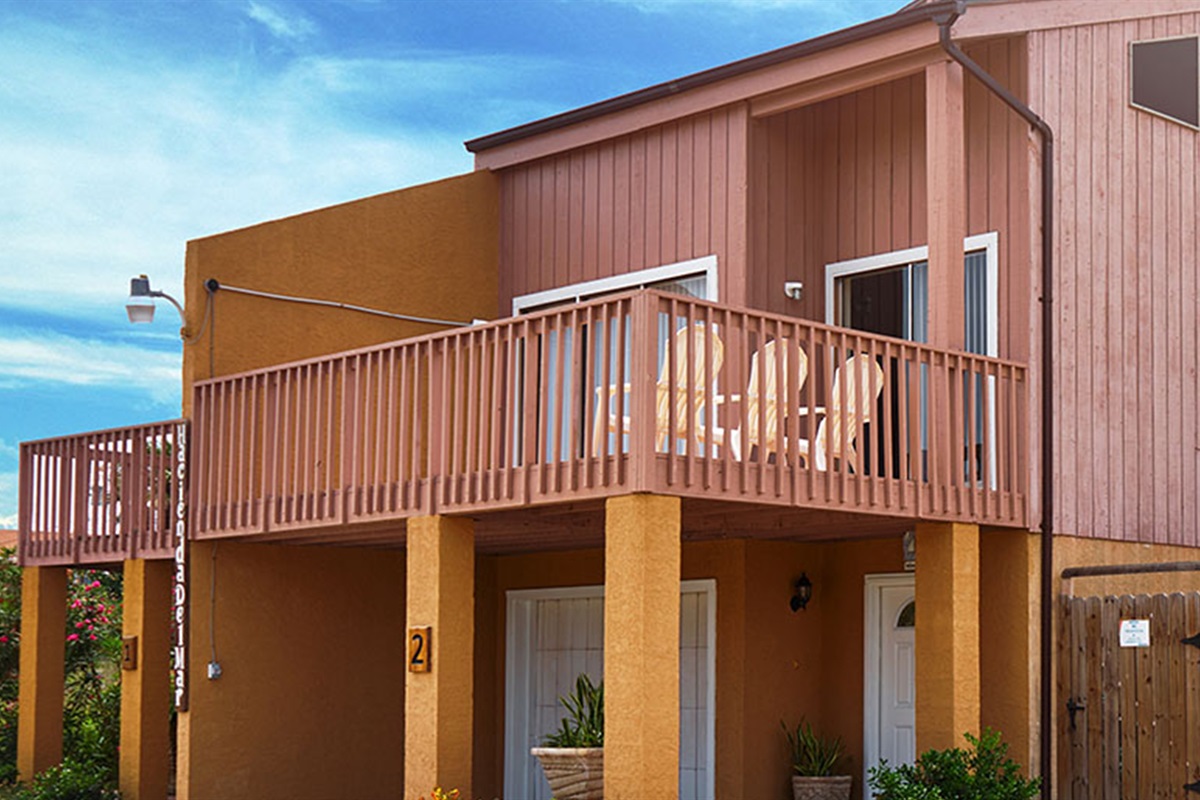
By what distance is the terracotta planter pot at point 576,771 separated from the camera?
11859 millimetres

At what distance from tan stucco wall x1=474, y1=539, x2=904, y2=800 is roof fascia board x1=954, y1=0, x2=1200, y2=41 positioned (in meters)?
4.07

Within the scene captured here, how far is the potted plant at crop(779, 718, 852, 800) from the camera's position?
541 inches

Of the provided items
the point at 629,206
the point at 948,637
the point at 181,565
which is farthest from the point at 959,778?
the point at 181,565

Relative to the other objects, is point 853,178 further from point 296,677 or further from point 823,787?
point 296,677

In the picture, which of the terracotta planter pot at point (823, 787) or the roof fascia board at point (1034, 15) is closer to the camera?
the roof fascia board at point (1034, 15)

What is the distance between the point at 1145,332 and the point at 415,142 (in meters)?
55.4

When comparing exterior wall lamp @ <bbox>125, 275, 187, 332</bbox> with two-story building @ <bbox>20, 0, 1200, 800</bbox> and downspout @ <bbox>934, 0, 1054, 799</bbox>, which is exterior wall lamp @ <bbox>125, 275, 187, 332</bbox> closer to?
two-story building @ <bbox>20, 0, 1200, 800</bbox>

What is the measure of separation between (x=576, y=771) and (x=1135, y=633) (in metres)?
4.05

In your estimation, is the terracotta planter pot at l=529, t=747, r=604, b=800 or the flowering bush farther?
the flowering bush

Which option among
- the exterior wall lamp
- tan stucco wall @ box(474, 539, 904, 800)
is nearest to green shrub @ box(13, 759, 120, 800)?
the exterior wall lamp

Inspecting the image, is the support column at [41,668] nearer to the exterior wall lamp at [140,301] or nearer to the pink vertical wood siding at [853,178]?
the exterior wall lamp at [140,301]

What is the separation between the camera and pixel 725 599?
45.8 feet

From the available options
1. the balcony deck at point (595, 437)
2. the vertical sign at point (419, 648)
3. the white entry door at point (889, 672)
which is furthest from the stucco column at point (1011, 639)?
the vertical sign at point (419, 648)

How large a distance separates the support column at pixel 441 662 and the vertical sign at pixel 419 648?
3 cm
